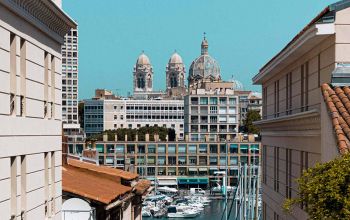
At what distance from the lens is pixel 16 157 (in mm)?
11891

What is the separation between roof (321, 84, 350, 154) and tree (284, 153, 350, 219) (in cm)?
191

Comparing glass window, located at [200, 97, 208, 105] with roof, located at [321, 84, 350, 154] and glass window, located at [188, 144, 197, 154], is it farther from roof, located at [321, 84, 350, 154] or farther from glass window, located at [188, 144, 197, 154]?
roof, located at [321, 84, 350, 154]

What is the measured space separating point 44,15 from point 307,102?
7640 millimetres

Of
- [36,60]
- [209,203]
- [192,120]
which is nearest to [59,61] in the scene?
[36,60]

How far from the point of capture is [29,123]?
41.5ft

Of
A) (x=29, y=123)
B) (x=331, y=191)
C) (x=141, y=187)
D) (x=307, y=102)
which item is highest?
(x=307, y=102)

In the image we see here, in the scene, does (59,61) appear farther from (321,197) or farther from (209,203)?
(209,203)

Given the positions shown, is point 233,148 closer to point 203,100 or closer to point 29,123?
point 203,100

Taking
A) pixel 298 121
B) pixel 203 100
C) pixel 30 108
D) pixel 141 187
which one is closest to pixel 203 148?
pixel 203 100

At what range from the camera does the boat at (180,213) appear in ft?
354

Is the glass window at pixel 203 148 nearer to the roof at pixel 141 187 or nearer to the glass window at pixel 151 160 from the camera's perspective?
the glass window at pixel 151 160

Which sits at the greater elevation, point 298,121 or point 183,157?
point 298,121

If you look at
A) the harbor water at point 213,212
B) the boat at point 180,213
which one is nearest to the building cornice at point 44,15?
the harbor water at point 213,212

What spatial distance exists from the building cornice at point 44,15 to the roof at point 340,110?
4980mm
